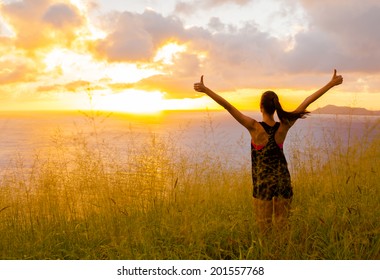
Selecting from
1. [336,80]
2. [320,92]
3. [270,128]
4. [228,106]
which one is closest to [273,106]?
[270,128]

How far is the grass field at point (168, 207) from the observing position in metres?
3.26

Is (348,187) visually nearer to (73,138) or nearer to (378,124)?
(378,124)

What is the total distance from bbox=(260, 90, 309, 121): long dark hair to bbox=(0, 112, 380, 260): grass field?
0.88 meters

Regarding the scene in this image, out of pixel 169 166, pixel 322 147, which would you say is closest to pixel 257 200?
pixel 169 166

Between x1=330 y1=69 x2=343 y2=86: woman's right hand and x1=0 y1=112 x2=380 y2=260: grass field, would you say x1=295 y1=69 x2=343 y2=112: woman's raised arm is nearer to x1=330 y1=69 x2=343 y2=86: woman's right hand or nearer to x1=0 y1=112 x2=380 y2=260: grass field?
x1=330 y1=69 x2=343 y2=86: woman's right hand

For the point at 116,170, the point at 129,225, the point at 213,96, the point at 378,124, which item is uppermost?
the point at 213,96

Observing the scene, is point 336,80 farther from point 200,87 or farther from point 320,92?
point 200,87

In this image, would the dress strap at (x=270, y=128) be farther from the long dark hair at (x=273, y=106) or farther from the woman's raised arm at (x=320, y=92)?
the woman's raised arm at (x=320, y=92)

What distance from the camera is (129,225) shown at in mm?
3840

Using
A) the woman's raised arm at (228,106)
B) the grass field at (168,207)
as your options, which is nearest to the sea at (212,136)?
the grass field at (168,207)

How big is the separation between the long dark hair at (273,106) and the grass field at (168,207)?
88 centimetres

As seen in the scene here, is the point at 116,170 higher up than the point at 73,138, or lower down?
lower down

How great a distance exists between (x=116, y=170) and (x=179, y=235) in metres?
2.16

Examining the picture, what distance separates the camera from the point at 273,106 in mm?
3590
